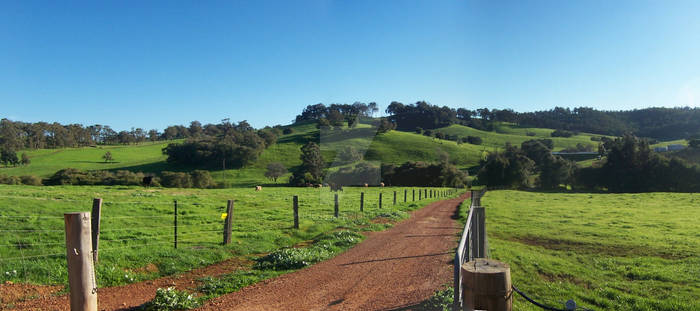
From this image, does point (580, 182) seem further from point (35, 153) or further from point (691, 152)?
point (35, 153)

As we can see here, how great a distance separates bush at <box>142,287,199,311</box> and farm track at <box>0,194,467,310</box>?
9.9 inches

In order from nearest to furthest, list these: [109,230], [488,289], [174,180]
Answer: [488,289]
[109,230]
[174,180]

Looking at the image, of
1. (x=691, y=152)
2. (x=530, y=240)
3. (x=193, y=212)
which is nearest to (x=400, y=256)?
(x=530, y=240)

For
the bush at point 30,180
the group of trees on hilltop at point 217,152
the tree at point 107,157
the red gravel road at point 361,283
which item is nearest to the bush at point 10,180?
the bush at point 30,180

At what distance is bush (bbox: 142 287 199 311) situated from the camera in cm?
612

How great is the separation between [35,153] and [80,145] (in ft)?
79.4

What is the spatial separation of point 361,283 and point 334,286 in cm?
54

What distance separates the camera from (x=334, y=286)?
727 cm

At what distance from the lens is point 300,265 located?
8898mm

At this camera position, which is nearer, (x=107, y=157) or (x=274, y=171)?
(x=274, y=171)

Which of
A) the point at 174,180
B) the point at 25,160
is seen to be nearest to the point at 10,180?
the point at 174,180

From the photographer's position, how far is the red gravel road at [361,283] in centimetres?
632

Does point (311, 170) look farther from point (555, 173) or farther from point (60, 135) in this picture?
point (60, 135)

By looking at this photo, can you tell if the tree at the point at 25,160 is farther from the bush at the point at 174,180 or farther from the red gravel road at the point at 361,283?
the red gravel road at the point at 361,283
